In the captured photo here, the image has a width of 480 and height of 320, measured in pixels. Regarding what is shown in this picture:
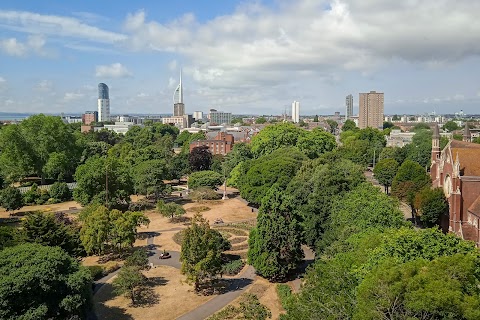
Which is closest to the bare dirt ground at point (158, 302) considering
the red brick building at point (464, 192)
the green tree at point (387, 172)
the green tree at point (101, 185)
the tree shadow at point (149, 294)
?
the tree shadow at point (149, 294)

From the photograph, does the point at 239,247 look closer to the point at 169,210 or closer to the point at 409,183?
the point at 169,210

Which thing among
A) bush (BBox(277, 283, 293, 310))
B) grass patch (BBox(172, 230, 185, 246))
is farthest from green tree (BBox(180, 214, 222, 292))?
grass patch (BBox(172, 230, 185, 246))

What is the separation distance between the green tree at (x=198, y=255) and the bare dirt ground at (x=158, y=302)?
53.5 inches

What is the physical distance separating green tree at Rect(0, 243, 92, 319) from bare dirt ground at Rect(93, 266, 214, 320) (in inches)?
157

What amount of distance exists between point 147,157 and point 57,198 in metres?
15.8

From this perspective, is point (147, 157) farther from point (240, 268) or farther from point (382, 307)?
point (382, 307)

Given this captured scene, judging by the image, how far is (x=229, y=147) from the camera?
105m

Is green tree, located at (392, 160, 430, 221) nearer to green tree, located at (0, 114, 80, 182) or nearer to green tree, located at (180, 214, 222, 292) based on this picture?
green tree, located at (180, 214, 222, 292)

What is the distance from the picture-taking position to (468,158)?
37469 mm

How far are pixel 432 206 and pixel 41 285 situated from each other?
3333 cm

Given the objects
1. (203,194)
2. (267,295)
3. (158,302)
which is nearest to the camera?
(158,302)

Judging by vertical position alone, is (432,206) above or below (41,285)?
above

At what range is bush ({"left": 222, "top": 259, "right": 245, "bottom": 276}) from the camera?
32625 millimetres

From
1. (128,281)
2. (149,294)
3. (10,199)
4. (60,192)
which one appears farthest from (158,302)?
(60,192)
